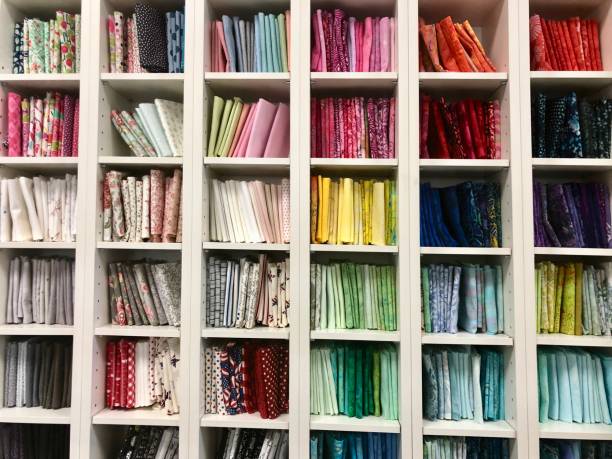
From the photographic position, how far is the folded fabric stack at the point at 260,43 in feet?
4.77

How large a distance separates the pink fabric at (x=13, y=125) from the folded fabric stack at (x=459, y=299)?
1.67 m

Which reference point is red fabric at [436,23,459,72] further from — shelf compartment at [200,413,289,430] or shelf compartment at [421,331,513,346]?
shelf compartment at [200,413,289,430]

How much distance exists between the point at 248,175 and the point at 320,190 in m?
0.38

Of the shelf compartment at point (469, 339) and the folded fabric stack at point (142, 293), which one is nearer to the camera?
the shelf compartment at point (469, 339)

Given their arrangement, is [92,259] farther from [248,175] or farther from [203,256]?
[248,175]

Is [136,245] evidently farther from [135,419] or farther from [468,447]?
[468,447]

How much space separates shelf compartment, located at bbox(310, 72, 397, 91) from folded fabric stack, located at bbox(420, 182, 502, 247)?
0.42m

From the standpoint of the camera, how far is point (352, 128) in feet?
4.73

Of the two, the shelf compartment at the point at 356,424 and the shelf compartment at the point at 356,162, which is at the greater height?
the shelf compartment at the point at 356,162

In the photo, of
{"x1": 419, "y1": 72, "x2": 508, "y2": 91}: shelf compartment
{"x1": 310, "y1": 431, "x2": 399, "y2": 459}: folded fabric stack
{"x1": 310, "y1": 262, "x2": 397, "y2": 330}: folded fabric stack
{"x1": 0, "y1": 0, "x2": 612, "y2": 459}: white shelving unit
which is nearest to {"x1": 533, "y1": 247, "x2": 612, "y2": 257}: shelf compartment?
{"x1": 0, "y1": 0, "x2": 612, "y2": 459}: white shelving unit

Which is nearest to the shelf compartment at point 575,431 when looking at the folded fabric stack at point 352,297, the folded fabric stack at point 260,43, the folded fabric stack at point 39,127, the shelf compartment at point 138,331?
the folded fabric stack at point 352,297

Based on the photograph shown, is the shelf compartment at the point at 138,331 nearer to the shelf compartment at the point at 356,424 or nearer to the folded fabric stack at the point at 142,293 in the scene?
the folded fabric stack at the point at 142,293

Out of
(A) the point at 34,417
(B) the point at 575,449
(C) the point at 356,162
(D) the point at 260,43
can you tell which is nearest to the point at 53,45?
(D) the point at 260,43

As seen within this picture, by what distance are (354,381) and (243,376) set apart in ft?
1.38
